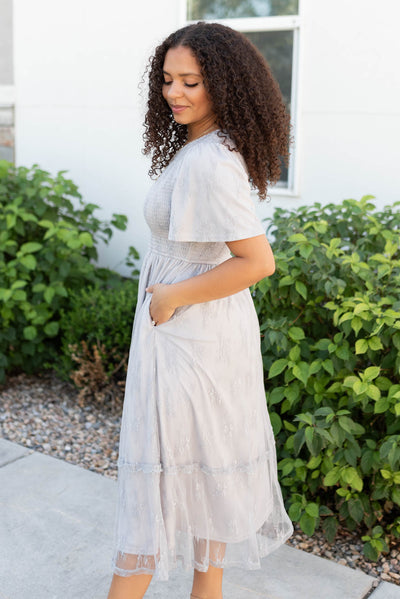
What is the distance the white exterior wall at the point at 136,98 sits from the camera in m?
3.85

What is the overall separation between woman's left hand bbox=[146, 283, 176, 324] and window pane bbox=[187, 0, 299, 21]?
9.32 ft

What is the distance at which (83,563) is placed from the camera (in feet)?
8.55

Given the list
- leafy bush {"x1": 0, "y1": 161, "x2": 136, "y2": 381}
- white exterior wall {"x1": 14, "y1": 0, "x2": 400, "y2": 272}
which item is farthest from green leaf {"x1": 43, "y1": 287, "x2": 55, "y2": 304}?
white exterior wall {"x1": 14, "y1": 0, "x2": 400, "y2": 272}

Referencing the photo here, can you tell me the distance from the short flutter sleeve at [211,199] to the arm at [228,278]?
43 mm

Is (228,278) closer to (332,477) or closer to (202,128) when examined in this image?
(202,128)

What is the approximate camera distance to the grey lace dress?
188 cm

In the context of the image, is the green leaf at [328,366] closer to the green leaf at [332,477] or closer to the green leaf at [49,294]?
the green leaf at [332,477]

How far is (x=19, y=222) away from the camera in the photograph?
4.28 m

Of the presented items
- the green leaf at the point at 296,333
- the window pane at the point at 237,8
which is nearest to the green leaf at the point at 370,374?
the green leaf at the point at 296,333

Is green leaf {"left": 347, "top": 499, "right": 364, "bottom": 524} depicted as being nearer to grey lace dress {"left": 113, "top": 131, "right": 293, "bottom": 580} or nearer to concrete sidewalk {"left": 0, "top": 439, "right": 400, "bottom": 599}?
concrete sidewalk {"left": 0, "top": 439, "right": 400, "bottom": 599}

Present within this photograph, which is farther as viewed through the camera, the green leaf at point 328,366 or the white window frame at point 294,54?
the white window frame at point 294,54

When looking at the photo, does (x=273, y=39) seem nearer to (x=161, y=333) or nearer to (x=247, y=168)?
(x=247, y=168)

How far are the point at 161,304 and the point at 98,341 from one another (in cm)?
232

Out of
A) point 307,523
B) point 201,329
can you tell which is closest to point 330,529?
point 307,523
